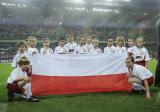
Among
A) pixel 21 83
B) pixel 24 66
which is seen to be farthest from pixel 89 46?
pixel 21 83

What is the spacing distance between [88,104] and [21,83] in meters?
1.52

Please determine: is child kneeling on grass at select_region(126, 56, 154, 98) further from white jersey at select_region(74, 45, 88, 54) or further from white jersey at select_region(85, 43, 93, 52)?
white jersey at select_region(85, 43, 93, 52)

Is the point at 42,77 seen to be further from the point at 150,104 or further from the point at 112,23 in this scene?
the point at 112,23

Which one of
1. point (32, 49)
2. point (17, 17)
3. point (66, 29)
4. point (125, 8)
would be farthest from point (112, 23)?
point (32, 49)

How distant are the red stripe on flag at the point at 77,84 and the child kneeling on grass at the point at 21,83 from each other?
0.89 ft

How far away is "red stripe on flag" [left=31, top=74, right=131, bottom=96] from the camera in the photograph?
25.2ft

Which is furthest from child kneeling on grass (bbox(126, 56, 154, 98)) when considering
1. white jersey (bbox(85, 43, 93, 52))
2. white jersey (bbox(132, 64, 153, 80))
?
white jersey (bbox(85, 43, 93, 52))

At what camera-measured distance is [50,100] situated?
7.16m

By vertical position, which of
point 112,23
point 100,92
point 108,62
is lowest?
point 100,92

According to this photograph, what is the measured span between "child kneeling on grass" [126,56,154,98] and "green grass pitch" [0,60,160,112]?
268 millimetres

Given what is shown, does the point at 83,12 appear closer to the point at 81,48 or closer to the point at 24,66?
the point at 81,48

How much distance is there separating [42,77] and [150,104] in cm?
262

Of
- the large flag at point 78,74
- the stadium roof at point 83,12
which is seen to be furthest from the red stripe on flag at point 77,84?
the stadium roof at point 83,12

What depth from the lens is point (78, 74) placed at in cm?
826
